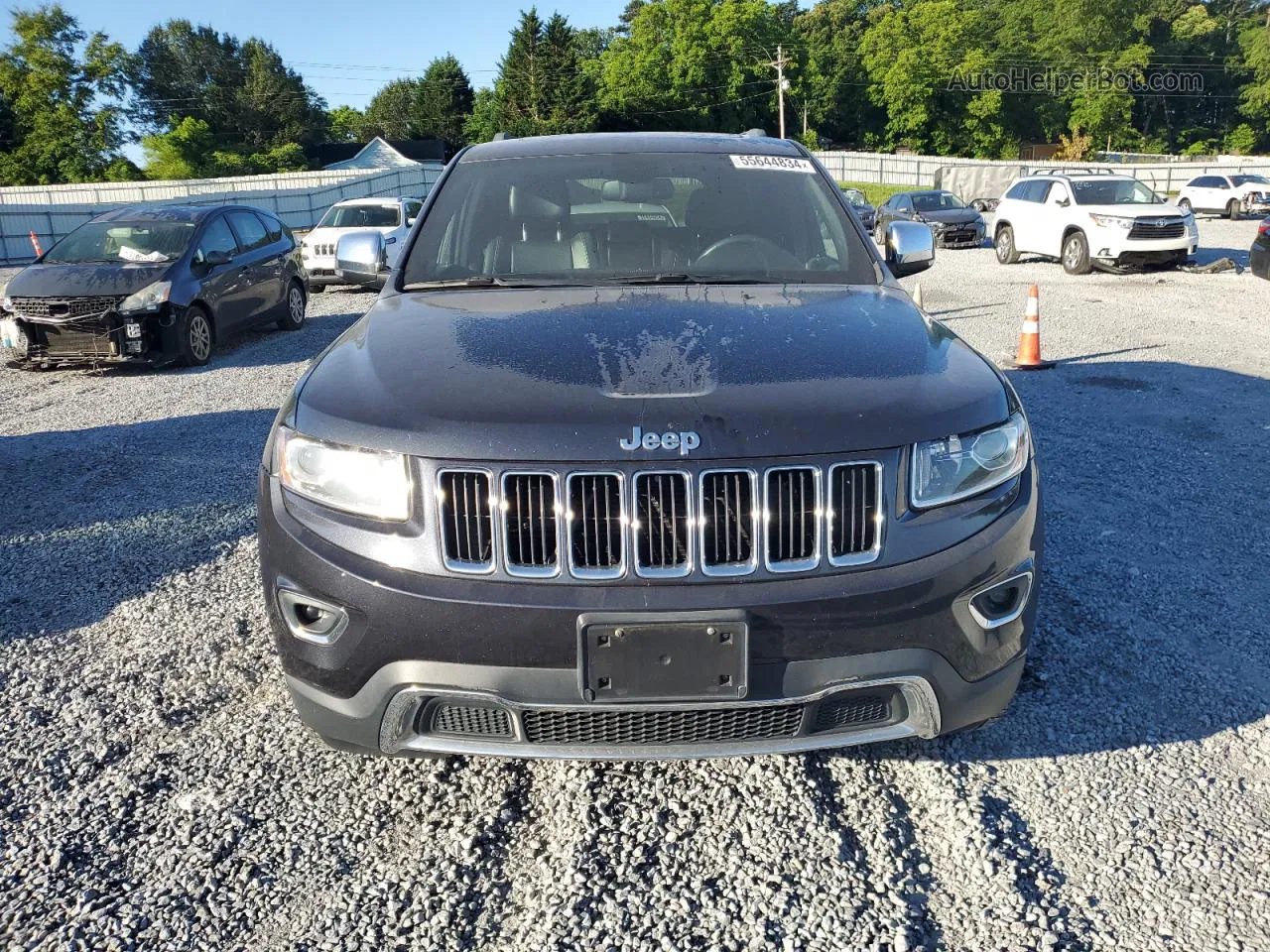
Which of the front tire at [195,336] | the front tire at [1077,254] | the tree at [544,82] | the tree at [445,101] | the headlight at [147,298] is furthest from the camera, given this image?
the tree at [445,101]

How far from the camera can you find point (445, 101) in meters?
96.0

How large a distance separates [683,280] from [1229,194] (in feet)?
116

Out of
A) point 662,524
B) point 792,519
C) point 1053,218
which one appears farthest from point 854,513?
point 1053,218

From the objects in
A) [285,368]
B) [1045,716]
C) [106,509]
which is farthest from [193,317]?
[1045,716]

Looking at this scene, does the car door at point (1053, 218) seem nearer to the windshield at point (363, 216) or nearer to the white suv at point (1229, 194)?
the windshield at point (363, 216)

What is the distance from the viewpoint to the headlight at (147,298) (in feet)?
31.9

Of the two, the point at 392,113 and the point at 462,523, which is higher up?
the point at 392,113

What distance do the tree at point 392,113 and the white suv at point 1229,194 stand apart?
3778 inches

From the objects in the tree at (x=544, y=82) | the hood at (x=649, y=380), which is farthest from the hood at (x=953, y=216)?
the tree at (x=544, y=82)

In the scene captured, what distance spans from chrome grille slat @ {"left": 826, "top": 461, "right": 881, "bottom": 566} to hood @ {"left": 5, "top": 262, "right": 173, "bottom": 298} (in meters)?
9.51

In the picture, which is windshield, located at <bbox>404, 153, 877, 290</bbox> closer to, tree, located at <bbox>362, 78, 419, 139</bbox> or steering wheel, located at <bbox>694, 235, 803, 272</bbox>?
steering wheel, located at <bbox>694, 235, 803, 272</bbox>

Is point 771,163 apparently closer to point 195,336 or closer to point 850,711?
point 850,711

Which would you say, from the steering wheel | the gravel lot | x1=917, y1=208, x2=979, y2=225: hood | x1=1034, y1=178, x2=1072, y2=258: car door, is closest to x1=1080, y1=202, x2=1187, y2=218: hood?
x1=1034, y1=178, x2=1072, y2=258: car door

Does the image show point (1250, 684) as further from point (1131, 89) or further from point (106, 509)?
point (1131, 89)
